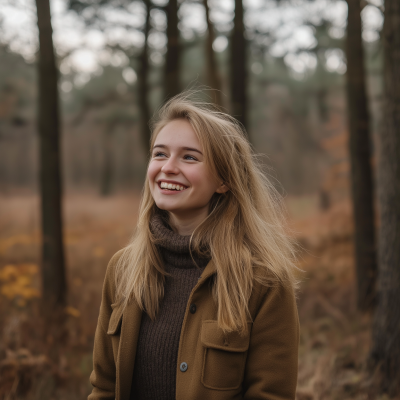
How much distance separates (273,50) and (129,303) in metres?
8.36

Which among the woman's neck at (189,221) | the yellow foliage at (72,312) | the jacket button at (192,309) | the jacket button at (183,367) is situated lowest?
the yellow foliage at (72,312)

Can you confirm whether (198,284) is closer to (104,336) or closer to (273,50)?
(104,336)

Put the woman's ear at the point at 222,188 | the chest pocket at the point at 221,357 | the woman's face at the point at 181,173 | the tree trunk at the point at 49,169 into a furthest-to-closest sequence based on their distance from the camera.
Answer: the tree trunk at the point at 49,169 → the woman's ear at the point at 222,188 → the woman's face at the point at 181,173 → the chest pocket at the point at 221,357

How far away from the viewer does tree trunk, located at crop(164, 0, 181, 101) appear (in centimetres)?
675

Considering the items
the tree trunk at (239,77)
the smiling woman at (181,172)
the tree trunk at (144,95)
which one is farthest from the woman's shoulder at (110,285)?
the tree trunk at (144,95)

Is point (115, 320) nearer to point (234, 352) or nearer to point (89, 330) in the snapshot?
point (234, 352)

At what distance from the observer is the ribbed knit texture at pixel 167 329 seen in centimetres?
196

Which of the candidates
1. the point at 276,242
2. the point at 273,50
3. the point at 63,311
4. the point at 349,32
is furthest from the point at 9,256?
the point at 276,242

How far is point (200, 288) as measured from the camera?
1970 mm

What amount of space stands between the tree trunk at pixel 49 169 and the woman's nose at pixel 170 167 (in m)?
4.01

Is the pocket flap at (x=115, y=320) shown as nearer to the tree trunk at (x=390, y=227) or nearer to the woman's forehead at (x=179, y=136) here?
the woman's forehead at (x=179, y=136)

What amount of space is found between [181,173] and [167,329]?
0.77 meters

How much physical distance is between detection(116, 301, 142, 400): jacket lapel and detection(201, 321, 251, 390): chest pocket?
14.4 inches

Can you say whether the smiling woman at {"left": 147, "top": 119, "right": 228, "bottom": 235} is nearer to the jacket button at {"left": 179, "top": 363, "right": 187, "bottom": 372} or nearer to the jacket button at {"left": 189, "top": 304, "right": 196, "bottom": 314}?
the jacket button at {"left": 189, "top": 304, "right": 196, "bottom": 314}
